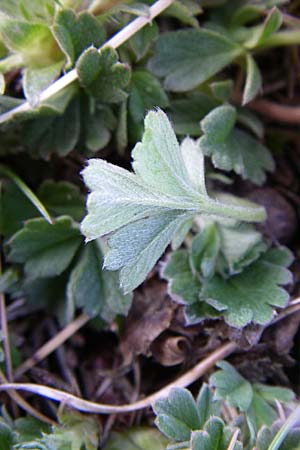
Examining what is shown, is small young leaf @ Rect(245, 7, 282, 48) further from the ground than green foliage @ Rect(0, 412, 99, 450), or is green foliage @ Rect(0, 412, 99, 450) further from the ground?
small young leaf @ Rect(245, 7, 282, 48)

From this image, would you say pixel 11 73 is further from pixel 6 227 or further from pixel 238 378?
pixel 238 378

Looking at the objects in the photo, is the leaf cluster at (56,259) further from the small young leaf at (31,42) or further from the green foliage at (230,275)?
the small young leaf at (31,42)

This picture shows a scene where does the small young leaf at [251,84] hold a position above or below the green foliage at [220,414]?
above

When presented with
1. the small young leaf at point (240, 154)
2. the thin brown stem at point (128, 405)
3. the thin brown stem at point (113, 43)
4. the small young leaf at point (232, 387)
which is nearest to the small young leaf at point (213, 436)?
the small young leaf at point (232, 387)

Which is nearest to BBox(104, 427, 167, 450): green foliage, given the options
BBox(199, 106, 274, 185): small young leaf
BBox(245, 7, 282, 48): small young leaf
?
BBox(199, 106, 274, 185): small young leaf

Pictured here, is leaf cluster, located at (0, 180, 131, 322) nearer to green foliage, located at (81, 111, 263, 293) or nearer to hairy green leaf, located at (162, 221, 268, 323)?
hairy green leaf, located at (162, 221, 268, 323)

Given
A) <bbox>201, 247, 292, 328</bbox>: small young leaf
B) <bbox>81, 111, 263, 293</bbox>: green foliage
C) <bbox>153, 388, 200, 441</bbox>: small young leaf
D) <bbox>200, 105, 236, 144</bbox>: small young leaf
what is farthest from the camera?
<bbox>200, 105, 236, 144</bbox>: small young leaf
